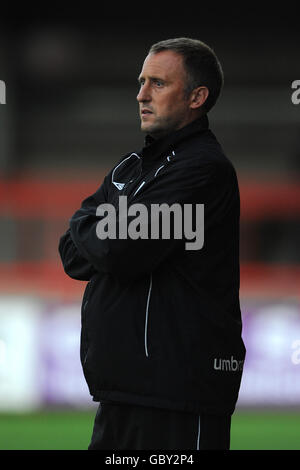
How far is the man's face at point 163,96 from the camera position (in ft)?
8.07

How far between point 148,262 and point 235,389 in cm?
41

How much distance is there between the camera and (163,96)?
8.07 ft

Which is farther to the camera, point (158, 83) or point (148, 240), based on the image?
point (158, 83)

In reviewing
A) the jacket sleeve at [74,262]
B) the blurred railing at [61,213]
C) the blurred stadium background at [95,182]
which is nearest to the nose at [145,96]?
the jacket sleeve at [74,262]

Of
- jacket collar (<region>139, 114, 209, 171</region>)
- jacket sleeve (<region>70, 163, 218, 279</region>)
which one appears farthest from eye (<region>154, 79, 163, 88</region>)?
jacket sleeve (<region>70, 163, 218, 279</region>)

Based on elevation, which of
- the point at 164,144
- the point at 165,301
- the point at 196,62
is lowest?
the point at 165,301

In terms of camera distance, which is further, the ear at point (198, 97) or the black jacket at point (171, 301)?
the ear at point (198, 97)

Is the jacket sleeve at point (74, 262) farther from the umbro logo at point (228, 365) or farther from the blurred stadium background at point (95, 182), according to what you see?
the blurred stadium background at point (95, 182)

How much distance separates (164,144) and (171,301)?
0.44m

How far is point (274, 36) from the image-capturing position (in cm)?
1467

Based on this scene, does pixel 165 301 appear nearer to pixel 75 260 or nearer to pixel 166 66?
pixel 75 260

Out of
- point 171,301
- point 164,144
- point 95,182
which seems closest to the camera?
point 171,301

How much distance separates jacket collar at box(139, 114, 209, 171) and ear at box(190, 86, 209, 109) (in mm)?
47

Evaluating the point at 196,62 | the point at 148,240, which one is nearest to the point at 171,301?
the point at 148,240
